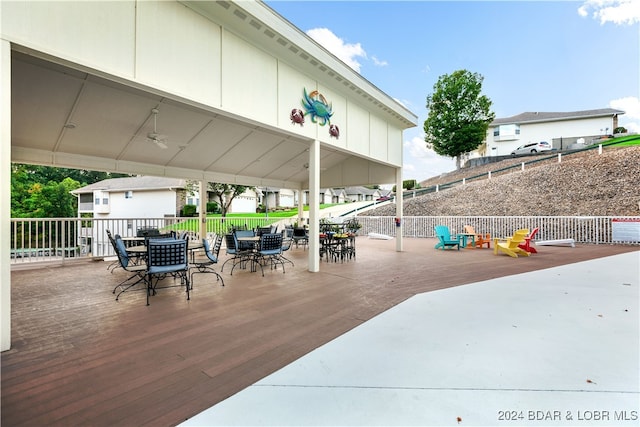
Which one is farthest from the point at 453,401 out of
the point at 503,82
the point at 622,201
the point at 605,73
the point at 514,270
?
Result: the point at 503,82

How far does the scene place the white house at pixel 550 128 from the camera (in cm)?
2980

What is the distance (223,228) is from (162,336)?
9895 mm

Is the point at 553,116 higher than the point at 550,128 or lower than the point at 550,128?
higher

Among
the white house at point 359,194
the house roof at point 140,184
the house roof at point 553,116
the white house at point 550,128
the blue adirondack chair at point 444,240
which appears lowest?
the blue adirondack chair at point 444,240

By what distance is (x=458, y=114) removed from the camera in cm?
2817

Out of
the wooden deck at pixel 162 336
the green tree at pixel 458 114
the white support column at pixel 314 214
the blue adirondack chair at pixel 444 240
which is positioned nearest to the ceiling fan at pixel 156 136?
the wooden deck at pixel 162 336

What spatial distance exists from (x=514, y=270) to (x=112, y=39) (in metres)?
9.42

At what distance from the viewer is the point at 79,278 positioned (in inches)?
245

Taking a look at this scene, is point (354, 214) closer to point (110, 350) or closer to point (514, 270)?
point (514, 270)

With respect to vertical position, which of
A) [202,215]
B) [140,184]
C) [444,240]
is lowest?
[444,240]

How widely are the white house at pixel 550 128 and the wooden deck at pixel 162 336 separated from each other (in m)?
34.6

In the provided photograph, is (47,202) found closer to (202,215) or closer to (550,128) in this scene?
(202,215)

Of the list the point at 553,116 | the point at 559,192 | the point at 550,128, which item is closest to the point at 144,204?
the point at 559,192

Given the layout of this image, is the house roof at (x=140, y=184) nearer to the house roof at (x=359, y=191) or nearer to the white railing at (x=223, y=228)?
the white railing at (x=223, y=228)
